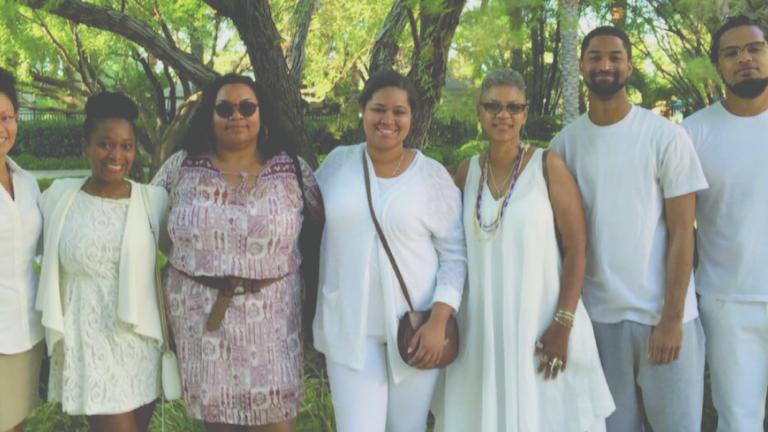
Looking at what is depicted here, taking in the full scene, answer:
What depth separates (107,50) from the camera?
1281cm

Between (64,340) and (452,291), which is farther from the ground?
(452,291)

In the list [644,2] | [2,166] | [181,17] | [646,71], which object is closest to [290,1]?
[181,17]

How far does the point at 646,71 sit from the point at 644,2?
6628 mm

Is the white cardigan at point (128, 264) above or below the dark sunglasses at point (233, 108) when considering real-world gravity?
below

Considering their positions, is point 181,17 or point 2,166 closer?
point 2,166

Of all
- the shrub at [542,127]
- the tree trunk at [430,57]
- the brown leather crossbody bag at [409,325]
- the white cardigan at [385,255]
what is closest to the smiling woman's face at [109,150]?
the white cardigan at [385,255]

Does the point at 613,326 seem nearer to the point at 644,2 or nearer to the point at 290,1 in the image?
the point at 290,1

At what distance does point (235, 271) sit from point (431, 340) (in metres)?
0.89

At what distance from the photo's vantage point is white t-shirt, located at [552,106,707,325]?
3.14 metres

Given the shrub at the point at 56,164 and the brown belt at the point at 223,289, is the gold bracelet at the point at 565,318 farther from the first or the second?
the shrub at the point at 56,164

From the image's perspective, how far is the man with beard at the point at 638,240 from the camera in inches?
124

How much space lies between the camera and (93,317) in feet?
10.1

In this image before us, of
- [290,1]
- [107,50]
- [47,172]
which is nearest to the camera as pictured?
[290,1]

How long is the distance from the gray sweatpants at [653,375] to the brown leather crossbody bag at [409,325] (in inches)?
28.4
